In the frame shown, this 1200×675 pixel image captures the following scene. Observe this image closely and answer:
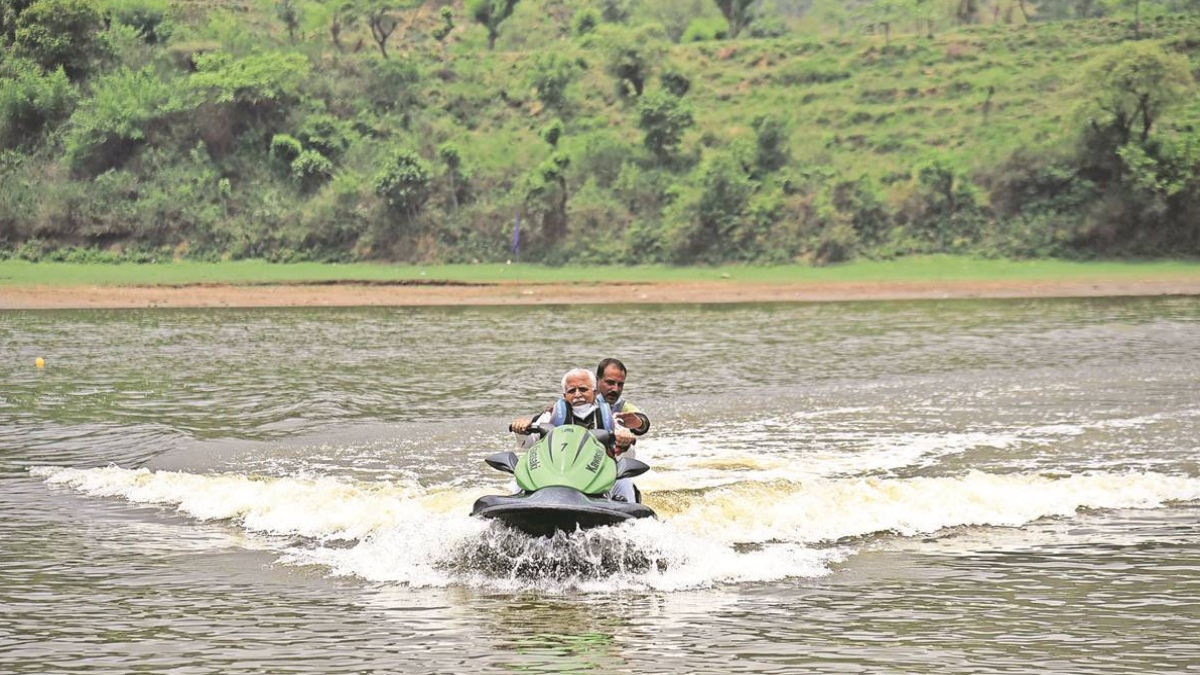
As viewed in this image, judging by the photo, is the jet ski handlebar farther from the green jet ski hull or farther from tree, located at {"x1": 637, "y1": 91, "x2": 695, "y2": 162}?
tree, located at {"x1": 637, "y1": 91, "x2": 695, "y2": 162}

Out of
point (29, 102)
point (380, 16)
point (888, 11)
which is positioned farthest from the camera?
point (888, 11)

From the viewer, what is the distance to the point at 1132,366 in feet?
Result: 66.7

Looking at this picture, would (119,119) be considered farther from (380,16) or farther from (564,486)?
(564,486)

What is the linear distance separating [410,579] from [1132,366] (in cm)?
1406

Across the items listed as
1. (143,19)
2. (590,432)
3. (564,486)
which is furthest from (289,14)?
(564,486)

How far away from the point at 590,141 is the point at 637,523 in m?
36.5

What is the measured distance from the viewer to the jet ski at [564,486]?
8758mm

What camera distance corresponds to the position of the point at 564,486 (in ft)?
29.6

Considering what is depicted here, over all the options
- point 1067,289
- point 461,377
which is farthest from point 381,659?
point 1067,289

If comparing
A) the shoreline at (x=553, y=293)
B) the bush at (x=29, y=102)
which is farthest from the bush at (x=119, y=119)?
the shoreline at (x=553, y=293)

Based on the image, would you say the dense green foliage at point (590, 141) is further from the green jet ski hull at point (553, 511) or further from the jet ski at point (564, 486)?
the green jet ski hull at point (553, 511)

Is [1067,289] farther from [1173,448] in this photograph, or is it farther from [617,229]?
[1173,448]

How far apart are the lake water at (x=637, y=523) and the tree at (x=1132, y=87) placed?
19.1m

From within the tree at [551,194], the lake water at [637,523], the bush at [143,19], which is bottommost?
the lake water at [637,523]
